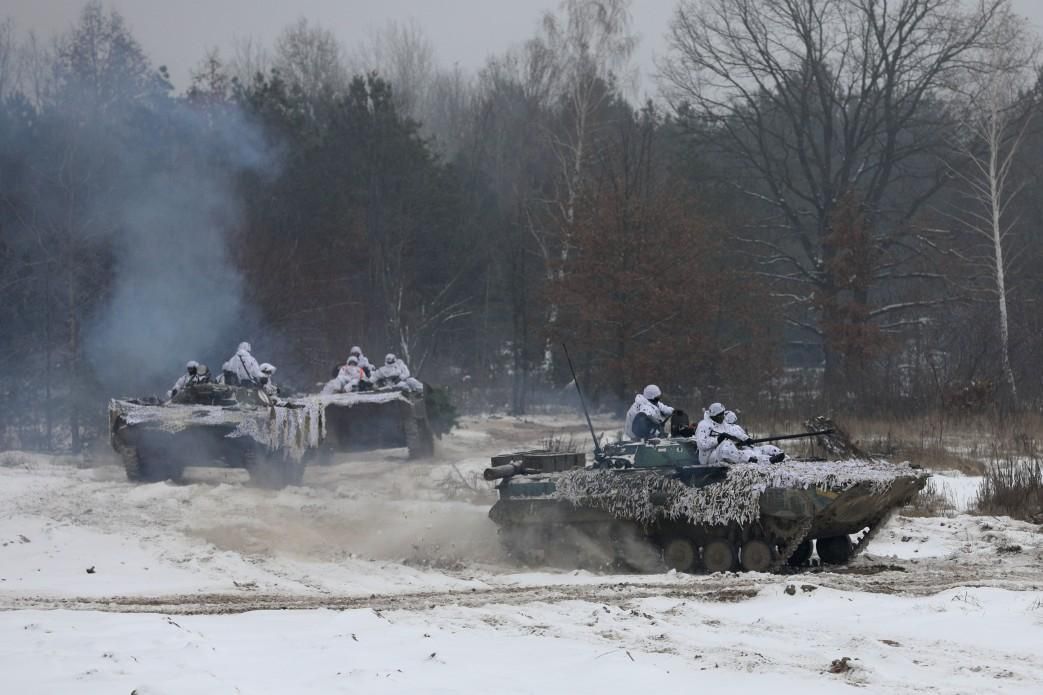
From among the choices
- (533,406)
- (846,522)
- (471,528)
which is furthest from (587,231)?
(846,522)

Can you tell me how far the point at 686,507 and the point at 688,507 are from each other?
29 millimetres

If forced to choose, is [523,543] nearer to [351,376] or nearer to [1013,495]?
[1013,495]

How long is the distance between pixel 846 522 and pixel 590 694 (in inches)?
246

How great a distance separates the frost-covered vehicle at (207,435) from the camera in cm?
1788

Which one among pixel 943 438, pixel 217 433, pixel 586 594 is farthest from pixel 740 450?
pixel 943 438

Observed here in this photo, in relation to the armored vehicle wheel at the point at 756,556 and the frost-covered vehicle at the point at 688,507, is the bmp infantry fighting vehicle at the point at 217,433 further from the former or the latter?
the armored vehicle wheel at the point at 756,556

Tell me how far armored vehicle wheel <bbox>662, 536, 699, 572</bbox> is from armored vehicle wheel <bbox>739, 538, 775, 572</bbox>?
0.54 metres

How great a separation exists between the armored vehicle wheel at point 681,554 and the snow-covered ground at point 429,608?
43 cm

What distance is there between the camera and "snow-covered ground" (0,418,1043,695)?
7.80 m

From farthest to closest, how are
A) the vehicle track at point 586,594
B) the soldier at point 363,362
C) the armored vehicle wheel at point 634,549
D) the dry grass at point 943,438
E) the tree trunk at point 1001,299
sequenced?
1. the tree trunk at point 1001,299
2. the soldier at point 363,362
3. the dry grass at point 943,438
4. the armored vehicle wheel at point 634,549
5. the vehicle track at point 586,594

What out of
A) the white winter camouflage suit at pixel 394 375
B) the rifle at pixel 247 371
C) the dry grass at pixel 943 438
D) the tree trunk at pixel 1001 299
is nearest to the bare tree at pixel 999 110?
the tree trunk at pixel 1001 299

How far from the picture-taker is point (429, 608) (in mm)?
10336

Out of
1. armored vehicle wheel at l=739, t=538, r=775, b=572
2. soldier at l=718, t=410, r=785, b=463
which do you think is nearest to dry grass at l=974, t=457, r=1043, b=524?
soldier at l=718, t=410, r=785, b=463

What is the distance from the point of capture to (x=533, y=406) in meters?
35.5
